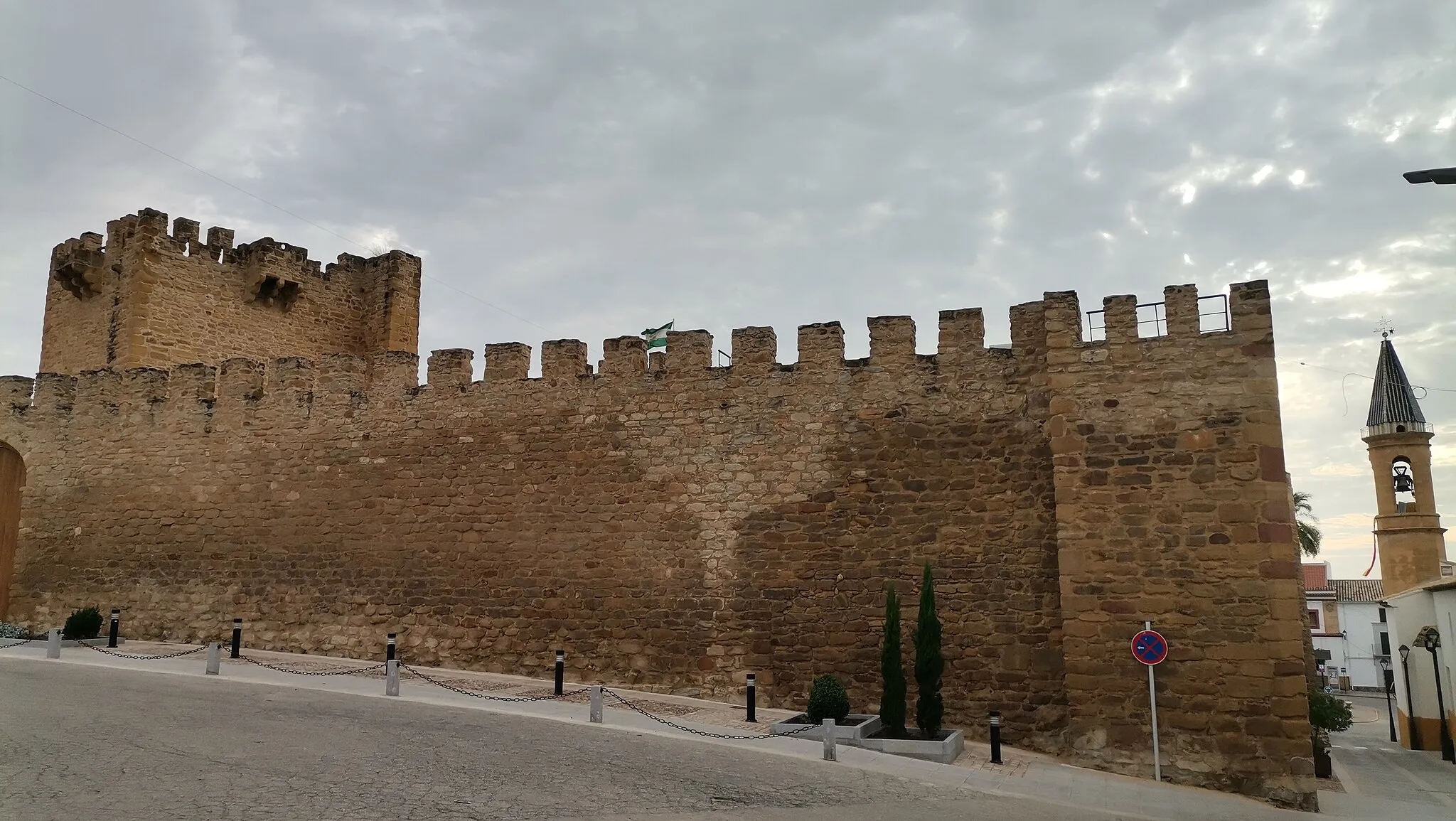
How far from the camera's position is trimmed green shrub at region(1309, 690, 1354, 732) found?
14242 mm

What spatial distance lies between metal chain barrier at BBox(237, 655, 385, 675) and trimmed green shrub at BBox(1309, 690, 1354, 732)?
43.7ft

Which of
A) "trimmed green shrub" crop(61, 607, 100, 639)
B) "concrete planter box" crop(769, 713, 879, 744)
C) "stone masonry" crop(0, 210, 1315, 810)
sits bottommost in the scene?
"concrete planter box" crop(769, 713, 879, 744)

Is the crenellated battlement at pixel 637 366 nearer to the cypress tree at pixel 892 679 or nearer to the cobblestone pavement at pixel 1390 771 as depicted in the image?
the cypress tree at pixel 892 679

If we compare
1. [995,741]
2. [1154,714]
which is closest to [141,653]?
[995,741]

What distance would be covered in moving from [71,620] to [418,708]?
976 centimetres

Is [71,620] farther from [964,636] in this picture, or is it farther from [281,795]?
[964,636]

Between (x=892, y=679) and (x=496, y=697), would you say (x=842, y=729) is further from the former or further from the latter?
(x=496, y=697)

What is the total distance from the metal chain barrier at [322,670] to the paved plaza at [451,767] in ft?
2.02

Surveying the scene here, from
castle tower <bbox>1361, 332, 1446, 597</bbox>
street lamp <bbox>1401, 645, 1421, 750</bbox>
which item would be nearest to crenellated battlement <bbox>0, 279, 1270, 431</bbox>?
street lamp <bbox>1401, 645, 1421, 750</bbox>

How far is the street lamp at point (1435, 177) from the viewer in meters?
6.84

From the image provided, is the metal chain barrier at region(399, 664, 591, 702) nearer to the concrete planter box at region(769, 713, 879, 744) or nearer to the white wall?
the concrete planter box at region(769, 713, 879, 744)

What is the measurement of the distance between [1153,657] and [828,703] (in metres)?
3.87

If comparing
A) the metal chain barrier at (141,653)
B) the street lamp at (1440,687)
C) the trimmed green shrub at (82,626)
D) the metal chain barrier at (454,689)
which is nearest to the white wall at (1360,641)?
the street lamp at (1440,687)

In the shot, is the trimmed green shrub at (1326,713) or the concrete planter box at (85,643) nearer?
the trimmed green shrub at (1326,713)
